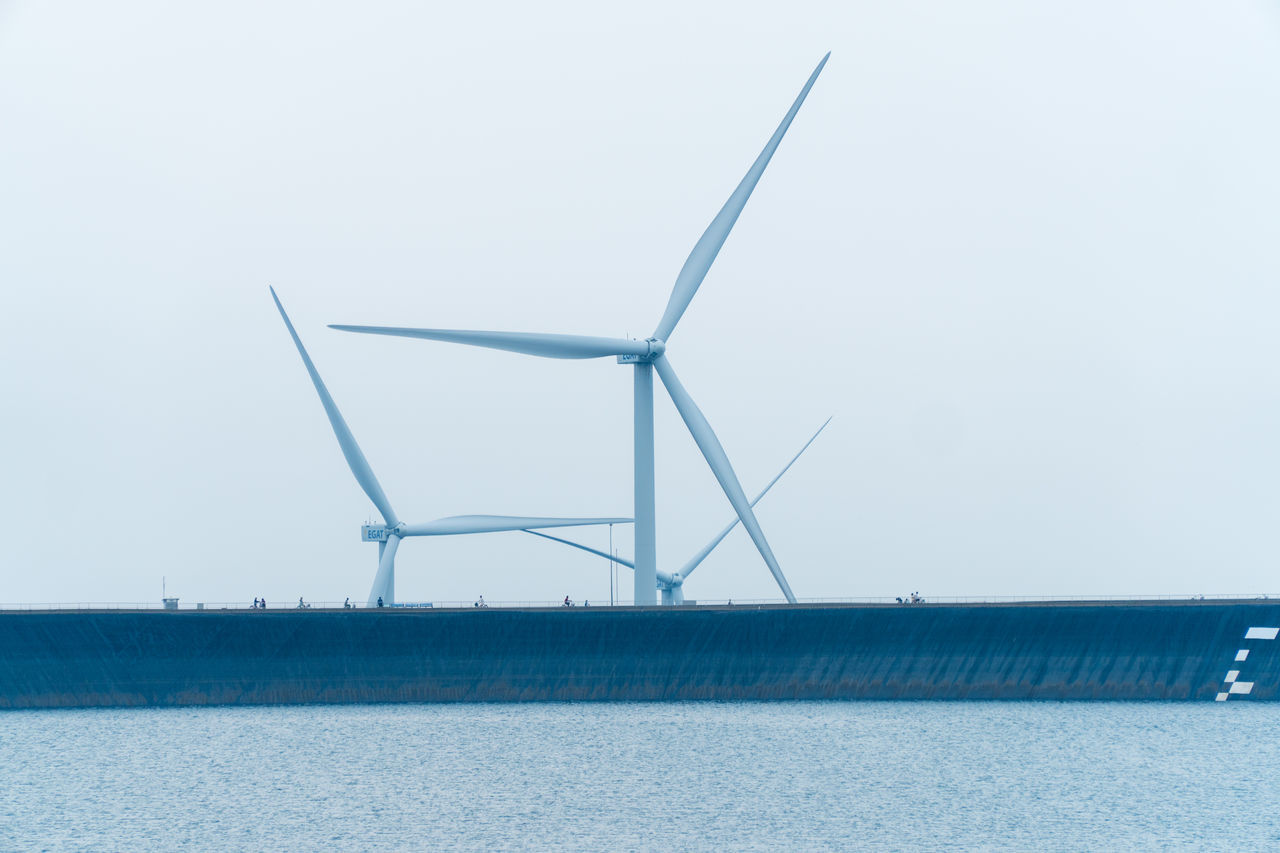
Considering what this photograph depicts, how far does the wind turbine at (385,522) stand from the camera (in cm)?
5344

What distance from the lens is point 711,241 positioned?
50250mm

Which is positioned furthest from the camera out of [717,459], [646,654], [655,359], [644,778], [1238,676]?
[1238,676]

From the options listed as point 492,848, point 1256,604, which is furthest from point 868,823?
point 1256,604

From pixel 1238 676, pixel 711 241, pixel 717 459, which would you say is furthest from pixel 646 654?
pixel 1238 676

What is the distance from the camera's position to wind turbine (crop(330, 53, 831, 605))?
1893 inches

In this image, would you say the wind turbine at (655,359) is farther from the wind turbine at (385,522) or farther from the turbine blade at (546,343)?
the wind turbine at (385,522)

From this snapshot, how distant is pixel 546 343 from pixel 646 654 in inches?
524

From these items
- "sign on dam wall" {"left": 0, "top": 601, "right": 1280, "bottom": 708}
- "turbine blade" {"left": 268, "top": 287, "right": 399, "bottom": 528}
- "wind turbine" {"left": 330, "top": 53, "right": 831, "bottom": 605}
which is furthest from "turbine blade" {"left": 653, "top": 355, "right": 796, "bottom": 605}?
"turbine blade" {"left": 268, "top": 287, "right": 399, "bottom": 528}

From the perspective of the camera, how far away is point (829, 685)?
55594 mm

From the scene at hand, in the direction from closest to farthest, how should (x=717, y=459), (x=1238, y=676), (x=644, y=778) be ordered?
1. (x=644, y=778)
2. (x=717, y=459)
3. (x=1238, y=676)

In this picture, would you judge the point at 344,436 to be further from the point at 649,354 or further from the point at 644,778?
the point at 644,778

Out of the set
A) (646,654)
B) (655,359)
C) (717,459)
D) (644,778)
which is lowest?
(644,778)

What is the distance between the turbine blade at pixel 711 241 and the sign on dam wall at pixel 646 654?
37.2ft

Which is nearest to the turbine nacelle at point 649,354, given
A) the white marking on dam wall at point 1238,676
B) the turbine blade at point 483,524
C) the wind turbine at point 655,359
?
the wind turbine at point 655,359
